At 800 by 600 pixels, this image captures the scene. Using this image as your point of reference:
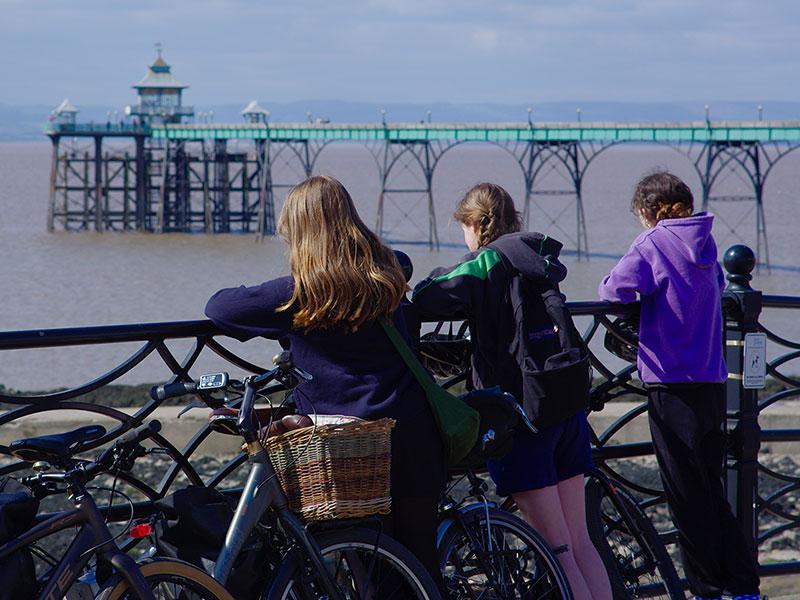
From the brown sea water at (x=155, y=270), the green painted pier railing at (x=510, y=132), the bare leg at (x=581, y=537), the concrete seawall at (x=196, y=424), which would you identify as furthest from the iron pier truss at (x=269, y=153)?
the bare leg at (x=581, y=537)

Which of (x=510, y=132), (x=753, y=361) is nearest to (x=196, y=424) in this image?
(x=753, y=361)

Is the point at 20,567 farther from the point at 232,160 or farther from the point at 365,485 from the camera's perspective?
the point at 232,160

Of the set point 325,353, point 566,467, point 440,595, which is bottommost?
point 440,595

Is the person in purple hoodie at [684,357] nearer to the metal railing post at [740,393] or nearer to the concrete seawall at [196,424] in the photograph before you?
the metal railing post at [740,393]

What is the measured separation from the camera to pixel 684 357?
13.1 ft

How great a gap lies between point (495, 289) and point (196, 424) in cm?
693

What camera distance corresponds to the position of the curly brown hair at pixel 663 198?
13.2ft

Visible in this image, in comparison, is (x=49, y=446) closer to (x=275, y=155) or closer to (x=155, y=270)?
(x=155, y=270)

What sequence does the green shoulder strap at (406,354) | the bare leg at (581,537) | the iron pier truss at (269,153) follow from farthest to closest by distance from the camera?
the iron pier truss at (269,153)
the bare leg at (581,537)
the green shoulder strap at (406,354)

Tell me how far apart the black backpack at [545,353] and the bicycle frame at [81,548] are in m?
1.20

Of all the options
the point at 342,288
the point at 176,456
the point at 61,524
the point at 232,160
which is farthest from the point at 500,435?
the point at 232,160

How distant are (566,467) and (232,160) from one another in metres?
47.9

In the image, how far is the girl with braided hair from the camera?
350cm

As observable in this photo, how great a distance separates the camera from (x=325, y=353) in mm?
3146
